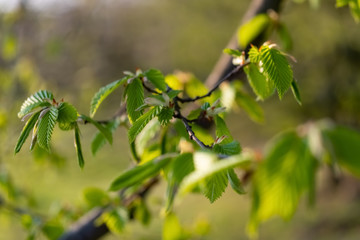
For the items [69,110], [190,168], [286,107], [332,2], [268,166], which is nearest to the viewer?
[268,166]

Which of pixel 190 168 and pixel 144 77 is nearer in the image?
pixel 190 168

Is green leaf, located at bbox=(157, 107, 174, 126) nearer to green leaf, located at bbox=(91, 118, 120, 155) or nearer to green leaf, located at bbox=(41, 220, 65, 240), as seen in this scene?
green leaf, located at bbox=(91, 118, 120, 155)

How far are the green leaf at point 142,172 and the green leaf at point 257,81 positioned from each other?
15.0 inches

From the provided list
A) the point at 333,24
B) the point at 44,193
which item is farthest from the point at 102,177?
the point at 333,24

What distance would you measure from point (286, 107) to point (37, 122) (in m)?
7.25

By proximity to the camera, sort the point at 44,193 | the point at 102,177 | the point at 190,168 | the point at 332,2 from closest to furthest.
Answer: the point at 190,168 < the point at 332,2 < the point at 44,193 < the point at 102,177

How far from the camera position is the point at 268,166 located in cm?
52

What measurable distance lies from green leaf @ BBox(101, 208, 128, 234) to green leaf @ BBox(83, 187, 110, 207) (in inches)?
3.3

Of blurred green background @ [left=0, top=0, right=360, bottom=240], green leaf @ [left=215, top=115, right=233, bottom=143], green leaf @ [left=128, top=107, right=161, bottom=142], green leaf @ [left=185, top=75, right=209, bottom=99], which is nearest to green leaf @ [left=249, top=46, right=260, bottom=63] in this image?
green leaf @ [left=215, top=115, right=233, bottom=143]

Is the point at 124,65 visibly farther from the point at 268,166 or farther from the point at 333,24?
the point at 268,166

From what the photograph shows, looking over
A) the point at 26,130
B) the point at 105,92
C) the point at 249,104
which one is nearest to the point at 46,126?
the point at 26,130

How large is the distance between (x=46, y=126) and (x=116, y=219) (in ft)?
2.36

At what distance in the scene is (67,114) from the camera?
2.82 feet

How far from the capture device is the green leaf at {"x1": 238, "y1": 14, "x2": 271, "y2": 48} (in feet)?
4.96
